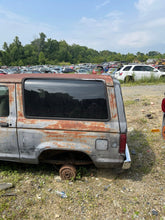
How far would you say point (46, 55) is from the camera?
119938 mm

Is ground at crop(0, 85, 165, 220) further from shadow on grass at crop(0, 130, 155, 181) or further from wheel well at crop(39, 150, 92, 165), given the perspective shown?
wheel well at crop(39, 150, 92, 165)

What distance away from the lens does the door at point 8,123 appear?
2.63 m

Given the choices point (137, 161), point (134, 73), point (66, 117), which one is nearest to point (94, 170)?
point (137, 161)

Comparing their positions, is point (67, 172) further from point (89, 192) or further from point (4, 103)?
point (4, 103)

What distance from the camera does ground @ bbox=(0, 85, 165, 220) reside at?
7.39 feet

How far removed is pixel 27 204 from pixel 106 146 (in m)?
1.37

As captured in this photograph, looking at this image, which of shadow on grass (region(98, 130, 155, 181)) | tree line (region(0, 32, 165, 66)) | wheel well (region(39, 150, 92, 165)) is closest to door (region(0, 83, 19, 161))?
wheel well (region(39, 150, 92, 165))

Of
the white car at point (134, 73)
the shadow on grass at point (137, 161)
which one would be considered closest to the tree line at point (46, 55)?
the white car at point (134, 73)

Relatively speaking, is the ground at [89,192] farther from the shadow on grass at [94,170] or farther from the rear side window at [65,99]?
the rear side window at [65,99]

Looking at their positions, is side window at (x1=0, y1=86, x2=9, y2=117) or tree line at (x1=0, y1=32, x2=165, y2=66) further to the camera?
tree line at (x1=0, y1=32, x2=165, y2=66)

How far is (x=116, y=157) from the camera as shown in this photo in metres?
2.59

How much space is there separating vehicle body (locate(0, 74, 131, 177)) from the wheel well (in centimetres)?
22

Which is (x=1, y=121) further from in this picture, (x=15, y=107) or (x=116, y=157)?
(x=116, y=157)

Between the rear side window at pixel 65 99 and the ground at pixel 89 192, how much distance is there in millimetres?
1129
